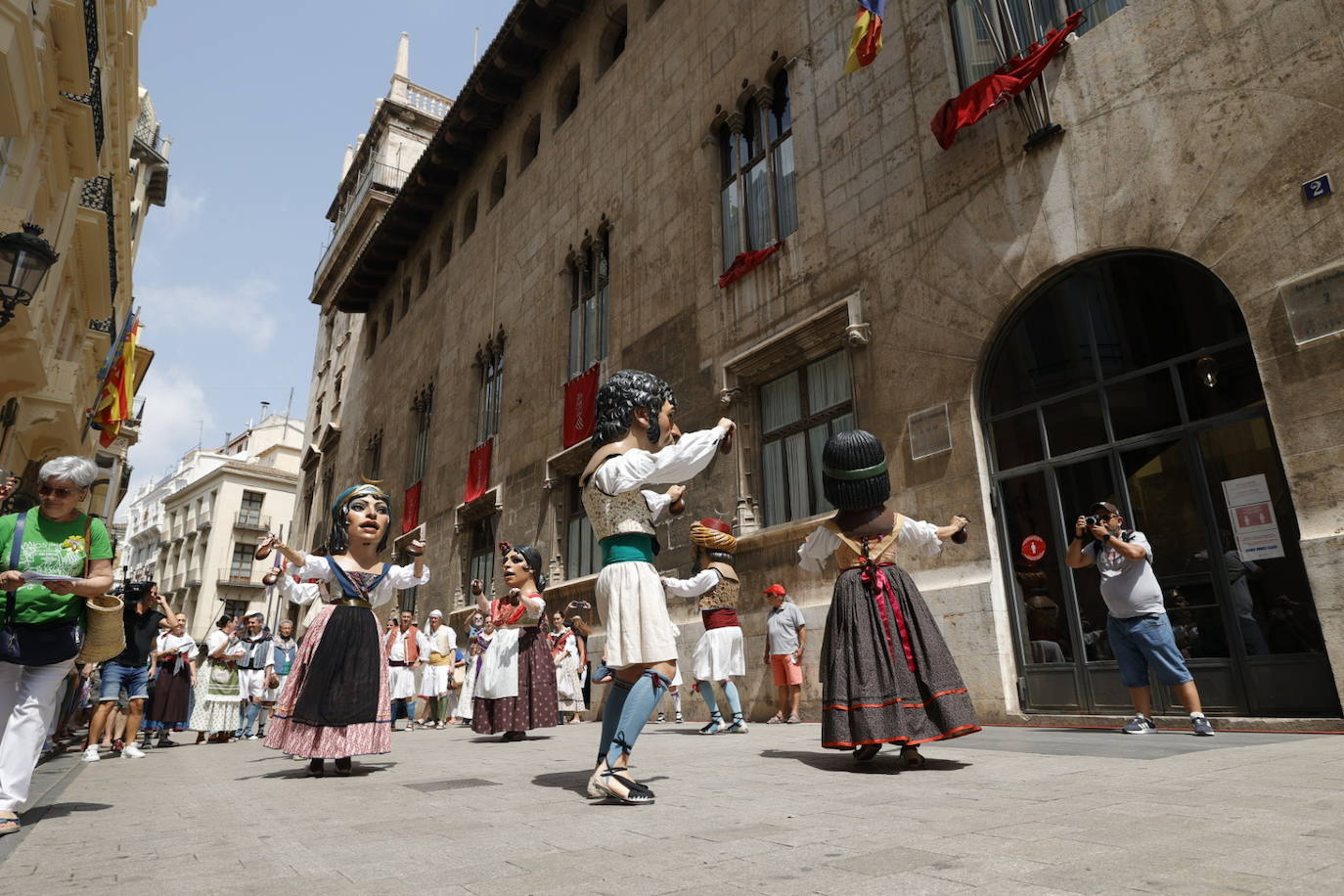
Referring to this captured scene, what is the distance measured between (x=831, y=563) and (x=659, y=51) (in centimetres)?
1008

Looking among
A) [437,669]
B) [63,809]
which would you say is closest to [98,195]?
[437,669]

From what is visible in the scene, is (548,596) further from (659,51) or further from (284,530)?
(284,530)

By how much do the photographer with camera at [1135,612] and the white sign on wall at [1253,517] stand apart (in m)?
0.87

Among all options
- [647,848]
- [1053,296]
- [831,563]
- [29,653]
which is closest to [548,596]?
[831,563]

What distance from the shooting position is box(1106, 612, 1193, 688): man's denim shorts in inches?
218

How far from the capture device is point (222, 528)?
50.2m

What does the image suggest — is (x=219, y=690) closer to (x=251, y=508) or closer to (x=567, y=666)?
(x=567, y=666)

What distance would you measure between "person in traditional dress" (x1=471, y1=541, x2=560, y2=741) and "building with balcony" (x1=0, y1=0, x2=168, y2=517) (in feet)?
13.5

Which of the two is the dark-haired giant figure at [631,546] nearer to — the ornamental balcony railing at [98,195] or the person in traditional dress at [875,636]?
the person in traditional dress at [875,636]

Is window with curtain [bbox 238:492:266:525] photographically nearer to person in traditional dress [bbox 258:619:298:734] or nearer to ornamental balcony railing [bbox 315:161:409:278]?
ornamental balcony railing [bbox 315:161:409:278]

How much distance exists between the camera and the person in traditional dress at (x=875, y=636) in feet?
14.0

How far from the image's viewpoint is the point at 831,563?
9.03m

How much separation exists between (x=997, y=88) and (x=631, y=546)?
6319 millimetres

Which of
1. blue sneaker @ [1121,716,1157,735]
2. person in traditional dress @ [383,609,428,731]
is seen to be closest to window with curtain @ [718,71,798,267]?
blue sneaker @ [1121,716,1157,735]
